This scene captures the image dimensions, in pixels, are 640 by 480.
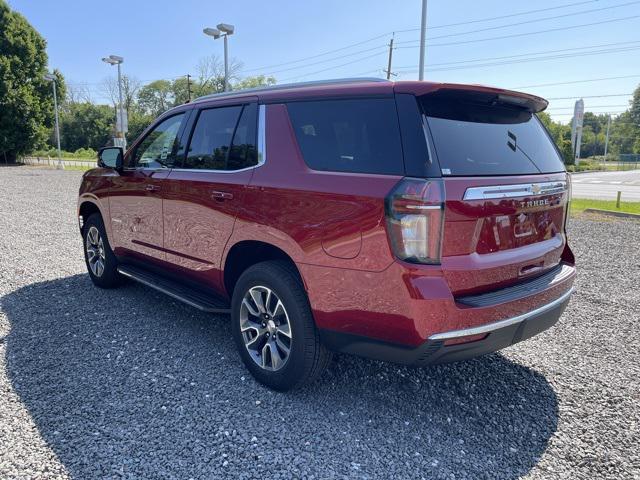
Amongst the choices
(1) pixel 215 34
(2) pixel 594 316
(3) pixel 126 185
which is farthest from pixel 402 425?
(1) pixel 215 34

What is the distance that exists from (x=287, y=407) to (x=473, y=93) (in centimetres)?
221

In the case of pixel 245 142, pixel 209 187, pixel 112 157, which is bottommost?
pixel 209 187

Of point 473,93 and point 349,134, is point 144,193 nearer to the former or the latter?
point 349,134

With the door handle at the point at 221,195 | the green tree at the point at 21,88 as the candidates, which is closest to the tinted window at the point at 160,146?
the door handle at the point at 221,195

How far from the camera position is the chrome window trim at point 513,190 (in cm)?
246

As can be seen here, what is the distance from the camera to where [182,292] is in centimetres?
383

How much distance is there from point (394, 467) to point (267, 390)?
105 centimetres

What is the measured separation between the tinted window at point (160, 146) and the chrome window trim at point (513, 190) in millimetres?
2698

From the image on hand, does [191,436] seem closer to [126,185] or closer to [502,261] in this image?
[502,261]

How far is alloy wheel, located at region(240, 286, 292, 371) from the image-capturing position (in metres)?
3.05

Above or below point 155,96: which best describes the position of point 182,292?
below

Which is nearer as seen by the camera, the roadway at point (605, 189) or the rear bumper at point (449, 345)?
the rear bumper at point (449, 345)

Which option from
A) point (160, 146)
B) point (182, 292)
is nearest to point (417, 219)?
point (182, 292)

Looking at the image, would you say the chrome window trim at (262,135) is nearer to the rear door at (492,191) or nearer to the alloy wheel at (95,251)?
the rear door at (492,191)
